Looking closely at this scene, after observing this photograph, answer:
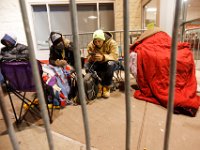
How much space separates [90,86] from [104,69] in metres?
0.39

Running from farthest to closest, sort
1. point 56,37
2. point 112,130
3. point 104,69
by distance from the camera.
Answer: point 104,69 < point 56,37 < point 112,130

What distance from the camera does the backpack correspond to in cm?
→ 221

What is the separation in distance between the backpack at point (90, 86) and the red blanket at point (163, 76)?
1.99 feet

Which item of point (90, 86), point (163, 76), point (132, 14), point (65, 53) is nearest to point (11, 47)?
point (65, 53)

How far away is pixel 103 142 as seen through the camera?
147cm

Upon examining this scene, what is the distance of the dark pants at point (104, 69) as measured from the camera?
2400 millimetres

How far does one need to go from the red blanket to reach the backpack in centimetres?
61

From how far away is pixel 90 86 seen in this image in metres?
2.24

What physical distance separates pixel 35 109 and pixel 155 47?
189 cm

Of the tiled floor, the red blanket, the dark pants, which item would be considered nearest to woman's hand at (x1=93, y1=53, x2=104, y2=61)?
the dark pants

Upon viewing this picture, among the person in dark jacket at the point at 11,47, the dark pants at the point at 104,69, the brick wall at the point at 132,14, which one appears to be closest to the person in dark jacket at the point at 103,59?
the dark pants at the point at 104,69

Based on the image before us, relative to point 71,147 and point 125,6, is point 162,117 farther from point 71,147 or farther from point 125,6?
point 125,6

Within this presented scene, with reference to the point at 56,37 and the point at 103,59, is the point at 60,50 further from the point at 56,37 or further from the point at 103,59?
the point at 103,59

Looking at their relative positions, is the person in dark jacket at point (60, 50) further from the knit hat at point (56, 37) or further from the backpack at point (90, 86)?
the backpack at point (90, 86)
